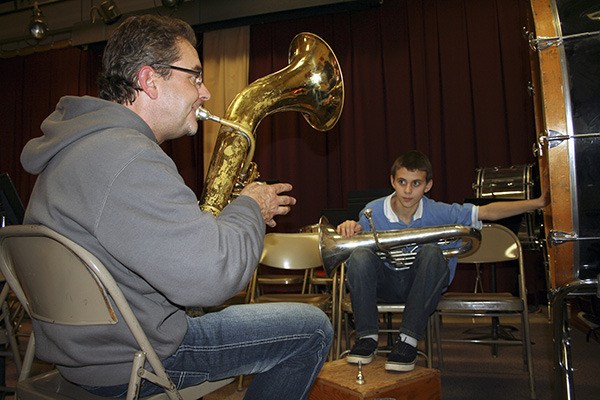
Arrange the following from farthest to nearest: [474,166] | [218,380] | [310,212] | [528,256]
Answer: [310,212]
[474,166]
[528,256]
[218,380]

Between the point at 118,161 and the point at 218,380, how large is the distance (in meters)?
0.63

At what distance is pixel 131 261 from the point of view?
40.5 inches

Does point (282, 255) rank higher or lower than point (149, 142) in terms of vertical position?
lower

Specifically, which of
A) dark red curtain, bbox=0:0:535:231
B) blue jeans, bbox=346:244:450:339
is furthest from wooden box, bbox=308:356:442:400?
dark red curtain, bbox=0:0:535:231

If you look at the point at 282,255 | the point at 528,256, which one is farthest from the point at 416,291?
the point at 528,256

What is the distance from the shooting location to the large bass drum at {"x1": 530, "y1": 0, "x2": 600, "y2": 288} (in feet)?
5.35

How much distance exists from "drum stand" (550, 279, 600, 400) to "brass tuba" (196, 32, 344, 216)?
1.11 metres

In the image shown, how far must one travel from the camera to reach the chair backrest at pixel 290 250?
315 centimetres

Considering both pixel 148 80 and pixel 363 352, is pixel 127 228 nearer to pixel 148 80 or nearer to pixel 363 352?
pixel 148 80

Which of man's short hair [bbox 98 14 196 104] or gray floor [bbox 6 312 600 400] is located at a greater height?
man's short hair [bbox 98 14 196 104]

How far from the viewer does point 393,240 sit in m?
2.65

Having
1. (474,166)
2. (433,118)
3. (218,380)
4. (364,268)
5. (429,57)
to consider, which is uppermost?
(429,57)

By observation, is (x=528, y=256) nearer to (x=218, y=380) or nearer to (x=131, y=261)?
(x=218, y=380)

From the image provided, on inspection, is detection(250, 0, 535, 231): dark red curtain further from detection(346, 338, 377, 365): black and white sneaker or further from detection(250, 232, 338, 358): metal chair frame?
detection(346, 338, 377, 365): black and white sneaker
